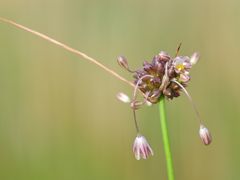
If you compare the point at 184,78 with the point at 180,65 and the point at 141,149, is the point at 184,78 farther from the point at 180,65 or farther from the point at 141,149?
the point at 141,149

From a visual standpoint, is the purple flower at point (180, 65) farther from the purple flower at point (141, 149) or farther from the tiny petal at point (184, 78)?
the purple flower at point (141, 149)

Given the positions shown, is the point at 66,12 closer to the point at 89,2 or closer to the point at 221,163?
the point at 89,2

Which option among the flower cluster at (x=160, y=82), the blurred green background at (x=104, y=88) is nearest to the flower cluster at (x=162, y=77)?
the flower cluster at (x=160, y=82)

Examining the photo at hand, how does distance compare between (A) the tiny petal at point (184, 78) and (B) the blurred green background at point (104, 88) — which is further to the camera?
(B) the blurred green background at point (104, 88)

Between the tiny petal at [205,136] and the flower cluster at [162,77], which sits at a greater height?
the flower cluster at [162,77]

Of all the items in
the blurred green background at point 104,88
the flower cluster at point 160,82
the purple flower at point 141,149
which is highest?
the blurred green background at point 104,88

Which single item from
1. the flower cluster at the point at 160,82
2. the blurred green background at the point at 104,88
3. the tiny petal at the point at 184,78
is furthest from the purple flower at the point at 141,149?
the blurred green background at the point at 104,88

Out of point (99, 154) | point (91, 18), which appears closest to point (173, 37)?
point (91, 18)

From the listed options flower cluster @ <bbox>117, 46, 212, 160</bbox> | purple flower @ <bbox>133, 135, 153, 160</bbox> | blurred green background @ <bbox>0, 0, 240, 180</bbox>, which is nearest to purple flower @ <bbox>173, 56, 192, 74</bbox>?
flower cluster @ <bbox>117, 46, 212, 160</bbox>

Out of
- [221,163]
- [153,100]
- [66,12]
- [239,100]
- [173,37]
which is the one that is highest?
[66,12]

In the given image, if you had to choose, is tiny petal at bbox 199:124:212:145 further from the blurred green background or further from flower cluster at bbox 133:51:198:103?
the blurred green background
